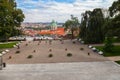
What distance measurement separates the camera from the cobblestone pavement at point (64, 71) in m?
22.4

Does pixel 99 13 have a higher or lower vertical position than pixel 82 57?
higher

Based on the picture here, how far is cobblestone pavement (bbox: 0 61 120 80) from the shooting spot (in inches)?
881

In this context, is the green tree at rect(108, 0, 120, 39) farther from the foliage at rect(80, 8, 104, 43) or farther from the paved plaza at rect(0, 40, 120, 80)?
the foliage at rect(80, 8, 104, 43)

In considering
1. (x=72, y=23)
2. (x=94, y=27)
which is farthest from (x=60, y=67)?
(x=72, y=23)

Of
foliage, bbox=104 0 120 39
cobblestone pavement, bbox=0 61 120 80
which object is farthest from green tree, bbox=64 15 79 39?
cobblestone pavement, bbox=0 61 120 80

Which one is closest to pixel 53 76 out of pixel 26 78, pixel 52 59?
pixel 26 78

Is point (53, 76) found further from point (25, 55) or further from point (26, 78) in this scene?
point (25, 55)

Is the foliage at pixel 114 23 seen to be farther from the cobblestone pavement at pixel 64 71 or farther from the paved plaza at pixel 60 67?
the cobblestone pavement at pixel 64 71

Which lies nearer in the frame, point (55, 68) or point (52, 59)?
point (55, 68)

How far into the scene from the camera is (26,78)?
22.2 metres

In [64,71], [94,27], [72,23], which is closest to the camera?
[64,71]

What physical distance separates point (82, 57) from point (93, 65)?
17.8ft

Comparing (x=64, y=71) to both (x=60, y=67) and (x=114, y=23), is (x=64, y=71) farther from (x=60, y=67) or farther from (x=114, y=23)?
(x=114, y=23)

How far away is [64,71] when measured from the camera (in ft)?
81.9
